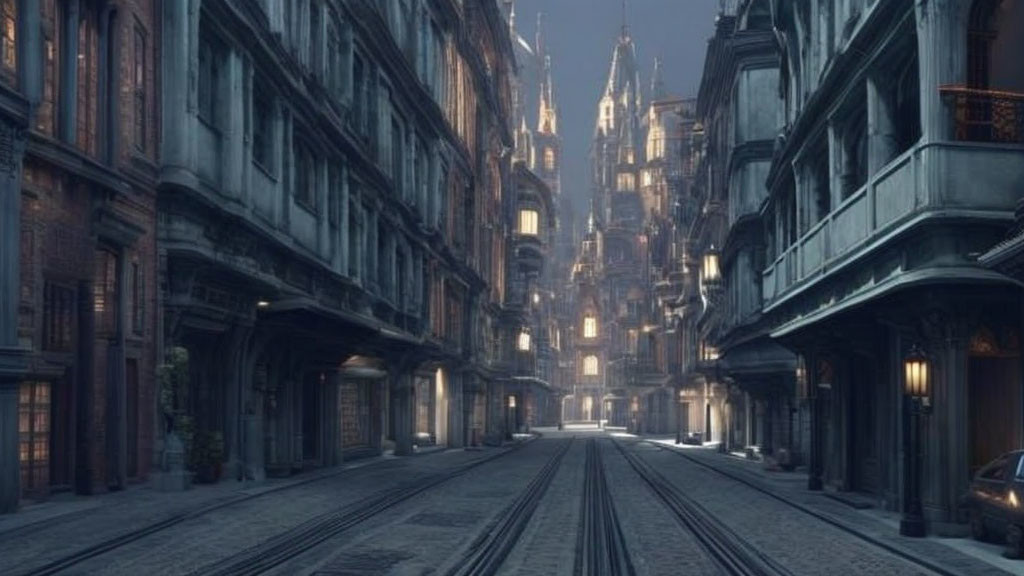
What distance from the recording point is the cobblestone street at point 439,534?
1453 centimetres

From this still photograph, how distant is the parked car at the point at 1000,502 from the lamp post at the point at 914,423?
0.78 m

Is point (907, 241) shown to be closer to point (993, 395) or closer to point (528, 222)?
point (993, 395)

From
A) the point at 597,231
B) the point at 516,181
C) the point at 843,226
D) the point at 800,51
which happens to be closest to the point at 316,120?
the point at 800,51

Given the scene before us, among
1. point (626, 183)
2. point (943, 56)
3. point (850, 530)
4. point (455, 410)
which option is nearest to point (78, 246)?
point (850, 530)

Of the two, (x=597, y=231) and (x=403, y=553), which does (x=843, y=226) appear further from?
(x=597, y=231)

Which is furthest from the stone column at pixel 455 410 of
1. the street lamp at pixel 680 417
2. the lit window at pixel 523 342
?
the lit window at pixel 523 342

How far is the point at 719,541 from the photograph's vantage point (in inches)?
721

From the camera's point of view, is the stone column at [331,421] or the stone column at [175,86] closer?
the stone column at [175,86]

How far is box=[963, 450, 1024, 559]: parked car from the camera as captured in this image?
16078 mm

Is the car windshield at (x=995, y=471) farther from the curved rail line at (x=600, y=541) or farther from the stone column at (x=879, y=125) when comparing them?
the stone column at (x=879, y=125)

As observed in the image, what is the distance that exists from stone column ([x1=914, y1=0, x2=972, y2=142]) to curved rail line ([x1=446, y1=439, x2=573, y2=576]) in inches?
368

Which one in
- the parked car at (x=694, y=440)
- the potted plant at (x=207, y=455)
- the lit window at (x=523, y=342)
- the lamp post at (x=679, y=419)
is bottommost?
the parked car at (x=694, y=440)

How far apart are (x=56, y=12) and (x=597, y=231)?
161736 mm

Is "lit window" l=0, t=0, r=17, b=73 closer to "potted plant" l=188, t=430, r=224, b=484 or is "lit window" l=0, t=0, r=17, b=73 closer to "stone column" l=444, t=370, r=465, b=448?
"potted plant" l=188, t=430, r=224, b=484
